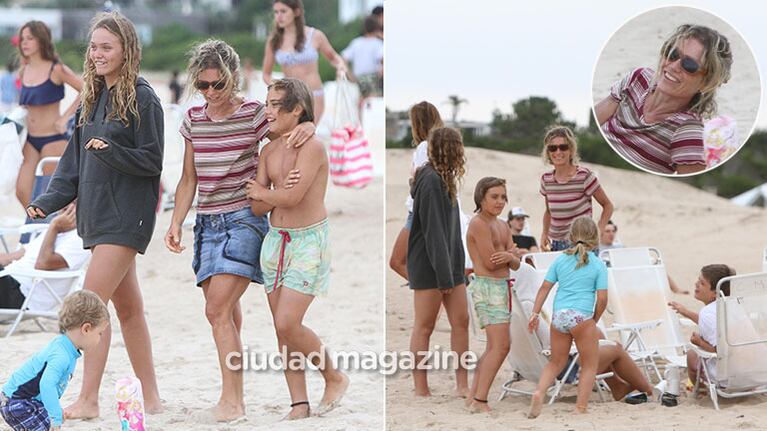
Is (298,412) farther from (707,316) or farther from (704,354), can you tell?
(707,316)

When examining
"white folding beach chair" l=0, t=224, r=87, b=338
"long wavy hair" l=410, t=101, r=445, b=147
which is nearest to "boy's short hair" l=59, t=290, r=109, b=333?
"long wavy hair" l=410, t=101, r=445, b=147

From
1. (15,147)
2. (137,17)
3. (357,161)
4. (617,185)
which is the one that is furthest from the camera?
(137,17)

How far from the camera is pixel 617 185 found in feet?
53.7

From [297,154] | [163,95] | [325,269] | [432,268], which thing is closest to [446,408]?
[432,268]

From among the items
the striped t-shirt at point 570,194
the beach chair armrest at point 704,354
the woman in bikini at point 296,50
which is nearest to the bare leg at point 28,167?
the woman in bikini at point 296,50

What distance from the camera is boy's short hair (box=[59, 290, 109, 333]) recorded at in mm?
4387

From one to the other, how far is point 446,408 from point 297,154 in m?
1.57

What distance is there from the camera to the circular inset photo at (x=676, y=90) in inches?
187

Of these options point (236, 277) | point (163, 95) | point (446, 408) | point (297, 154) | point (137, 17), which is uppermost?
point (137, 17)

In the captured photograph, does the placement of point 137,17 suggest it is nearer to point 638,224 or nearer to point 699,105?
point 638,224

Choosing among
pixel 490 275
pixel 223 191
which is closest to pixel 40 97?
pixel 223 191

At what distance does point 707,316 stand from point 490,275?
112 cm

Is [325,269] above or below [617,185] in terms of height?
below

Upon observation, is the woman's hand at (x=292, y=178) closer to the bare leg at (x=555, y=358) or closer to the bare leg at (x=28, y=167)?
the bare leg at (x=555, y=358)
